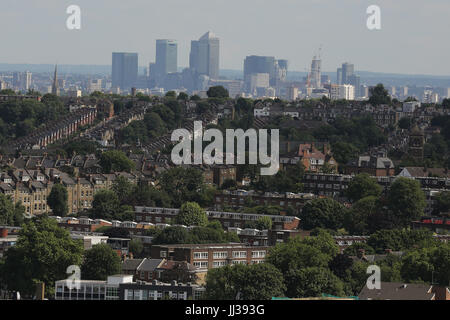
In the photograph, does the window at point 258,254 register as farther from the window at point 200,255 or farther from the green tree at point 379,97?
the green tree at point 379,97

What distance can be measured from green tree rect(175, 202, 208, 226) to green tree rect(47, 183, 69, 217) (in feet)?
26.1

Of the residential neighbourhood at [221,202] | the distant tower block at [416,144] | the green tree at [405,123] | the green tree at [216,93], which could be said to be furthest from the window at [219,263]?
the green tree at [216,93]

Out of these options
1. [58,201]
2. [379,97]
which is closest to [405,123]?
[379,97]

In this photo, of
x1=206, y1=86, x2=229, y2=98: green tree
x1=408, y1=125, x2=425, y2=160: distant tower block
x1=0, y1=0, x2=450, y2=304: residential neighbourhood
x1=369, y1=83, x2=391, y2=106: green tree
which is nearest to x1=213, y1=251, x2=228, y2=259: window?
x1=0, y1=0, x2=450, y2=304: residential neighbourhood

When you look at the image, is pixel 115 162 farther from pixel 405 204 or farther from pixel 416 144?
pixel 405 204

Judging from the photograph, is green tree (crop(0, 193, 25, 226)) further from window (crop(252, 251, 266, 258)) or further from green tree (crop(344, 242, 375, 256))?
green tree (crop(344, 242, 375, 256))

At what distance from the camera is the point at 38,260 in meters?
47.8

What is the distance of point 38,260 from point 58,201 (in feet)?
82.8

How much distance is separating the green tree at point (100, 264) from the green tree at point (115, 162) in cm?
3584

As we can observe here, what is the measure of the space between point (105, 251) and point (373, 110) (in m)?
74.2

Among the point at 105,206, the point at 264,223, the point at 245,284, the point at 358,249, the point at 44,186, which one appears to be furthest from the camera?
the point at 44,186

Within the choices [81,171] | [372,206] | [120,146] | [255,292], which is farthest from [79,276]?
[120,146]

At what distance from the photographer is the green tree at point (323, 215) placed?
6612 cm

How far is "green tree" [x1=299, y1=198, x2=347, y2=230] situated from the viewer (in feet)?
217
